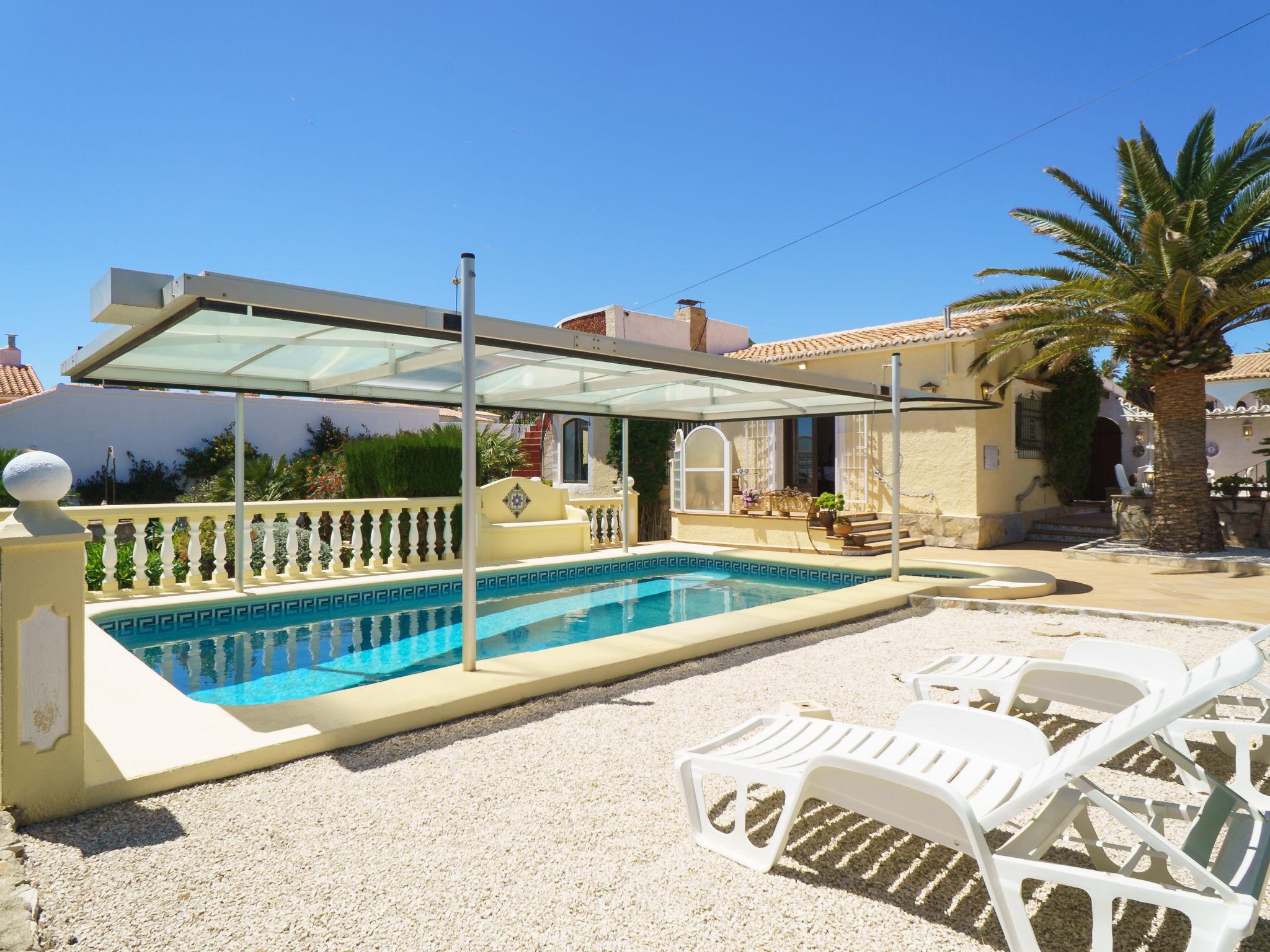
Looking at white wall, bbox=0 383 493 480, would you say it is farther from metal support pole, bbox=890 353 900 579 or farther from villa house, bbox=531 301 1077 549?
metal support pole, bbox=890 353 900 579

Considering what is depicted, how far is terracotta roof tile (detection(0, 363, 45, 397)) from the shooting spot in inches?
967

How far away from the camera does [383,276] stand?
2706cm

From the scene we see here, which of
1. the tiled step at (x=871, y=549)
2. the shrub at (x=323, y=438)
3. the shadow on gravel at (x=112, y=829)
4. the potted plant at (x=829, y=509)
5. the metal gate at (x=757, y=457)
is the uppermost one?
the shrub at (x=323, y=438)

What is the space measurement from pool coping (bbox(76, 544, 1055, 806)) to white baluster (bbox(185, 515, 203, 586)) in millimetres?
1124

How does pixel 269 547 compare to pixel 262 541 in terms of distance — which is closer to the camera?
pixel 269 547

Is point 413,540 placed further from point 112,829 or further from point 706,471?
point 112,829

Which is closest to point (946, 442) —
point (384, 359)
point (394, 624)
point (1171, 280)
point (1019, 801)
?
point (1171, 280)

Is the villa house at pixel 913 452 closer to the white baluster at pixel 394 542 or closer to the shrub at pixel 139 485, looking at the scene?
the white baluster at pixel 394 542

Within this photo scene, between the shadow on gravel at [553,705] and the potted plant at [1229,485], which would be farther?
the potted plant at [1229,485]

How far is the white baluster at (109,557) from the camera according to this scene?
26.7ft

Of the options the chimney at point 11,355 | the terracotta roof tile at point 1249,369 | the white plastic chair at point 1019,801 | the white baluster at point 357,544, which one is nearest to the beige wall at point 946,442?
the white baluster at point 357,544

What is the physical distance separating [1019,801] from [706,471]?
580 inches

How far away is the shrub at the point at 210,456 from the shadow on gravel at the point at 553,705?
19.2 metres

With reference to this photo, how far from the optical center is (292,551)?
9812 millimetres
